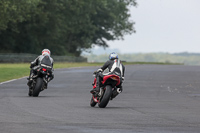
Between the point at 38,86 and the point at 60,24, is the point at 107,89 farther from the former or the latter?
the point at 60,24

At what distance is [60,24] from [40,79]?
178 ft

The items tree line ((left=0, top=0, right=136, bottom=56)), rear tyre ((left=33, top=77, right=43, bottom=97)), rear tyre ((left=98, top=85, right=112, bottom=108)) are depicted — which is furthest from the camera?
tree line ((left=0, top=0, right=136, bottom=56))

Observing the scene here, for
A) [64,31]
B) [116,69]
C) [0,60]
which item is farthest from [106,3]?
[116,69]

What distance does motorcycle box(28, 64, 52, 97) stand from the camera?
20.7 meters

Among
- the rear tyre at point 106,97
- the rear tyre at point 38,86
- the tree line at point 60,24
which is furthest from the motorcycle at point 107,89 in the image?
the tree line at point 60,24

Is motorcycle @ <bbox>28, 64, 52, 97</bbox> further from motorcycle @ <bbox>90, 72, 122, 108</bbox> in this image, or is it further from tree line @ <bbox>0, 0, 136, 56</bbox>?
tree line @ <bbox>0, 0, 136, 56</bbox>

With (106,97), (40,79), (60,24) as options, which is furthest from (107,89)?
(60,24)

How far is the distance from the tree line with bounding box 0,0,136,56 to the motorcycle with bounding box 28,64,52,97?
3821 cm

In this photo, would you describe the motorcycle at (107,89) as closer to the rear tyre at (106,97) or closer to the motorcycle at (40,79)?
the rear tyre at (106,97)

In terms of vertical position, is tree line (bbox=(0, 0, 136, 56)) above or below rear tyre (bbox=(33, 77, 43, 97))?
above

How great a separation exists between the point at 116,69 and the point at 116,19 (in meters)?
70.4

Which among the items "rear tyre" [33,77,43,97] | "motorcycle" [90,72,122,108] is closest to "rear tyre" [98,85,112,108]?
"motorcycle" [90,72,122,108]

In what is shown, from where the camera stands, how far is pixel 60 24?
245 ft

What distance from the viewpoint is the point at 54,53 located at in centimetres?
7806
